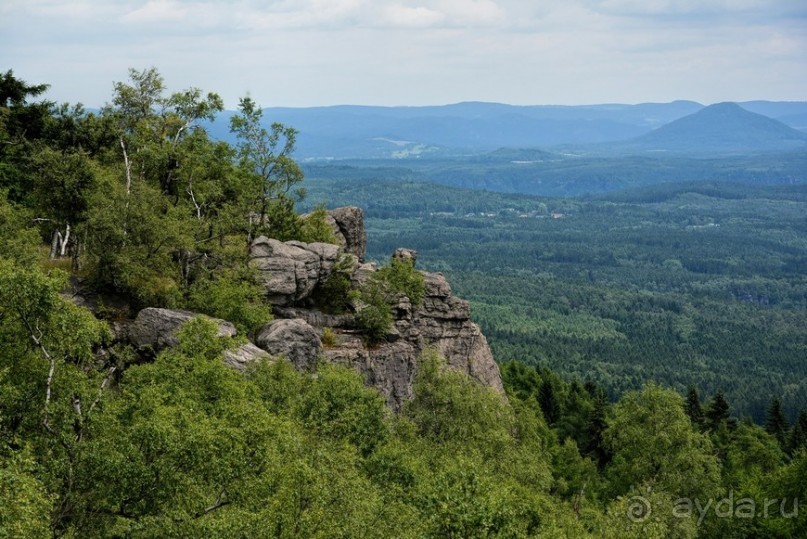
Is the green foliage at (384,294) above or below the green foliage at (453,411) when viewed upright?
above

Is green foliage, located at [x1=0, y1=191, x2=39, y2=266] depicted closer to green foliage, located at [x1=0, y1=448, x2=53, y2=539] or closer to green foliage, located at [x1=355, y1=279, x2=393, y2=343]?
green foliage, located at [x1=0, y1=448, x2=53, y2=539]

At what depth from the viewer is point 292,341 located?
4394cm

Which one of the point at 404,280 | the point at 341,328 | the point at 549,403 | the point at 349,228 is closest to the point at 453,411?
the point at 341,328

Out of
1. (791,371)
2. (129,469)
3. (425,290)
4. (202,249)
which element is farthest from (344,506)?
(791,371)

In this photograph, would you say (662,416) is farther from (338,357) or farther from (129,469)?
(129,469)

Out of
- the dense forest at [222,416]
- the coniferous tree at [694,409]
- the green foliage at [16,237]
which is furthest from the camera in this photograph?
the coniferous tree at [694,409]

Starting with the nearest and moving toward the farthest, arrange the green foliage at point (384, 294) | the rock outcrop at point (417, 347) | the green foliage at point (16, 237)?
the green foliage at point (16, 237), the rock outcrop at point (417, 347), the green foliage at point (384, 294)

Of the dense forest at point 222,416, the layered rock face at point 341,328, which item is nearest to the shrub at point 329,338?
the layered rock face at point 341,328

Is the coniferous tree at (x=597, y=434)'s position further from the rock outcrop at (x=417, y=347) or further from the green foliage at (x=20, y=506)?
the green foliage at (x=20, y=506)

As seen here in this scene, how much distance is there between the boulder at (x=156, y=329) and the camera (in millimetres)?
38622

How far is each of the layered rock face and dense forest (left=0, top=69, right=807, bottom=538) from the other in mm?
1869

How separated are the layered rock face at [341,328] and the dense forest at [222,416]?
1869mm

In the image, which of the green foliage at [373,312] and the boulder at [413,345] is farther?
the green foliage at [373,312]

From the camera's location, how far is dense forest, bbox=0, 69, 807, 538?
70.3ft
